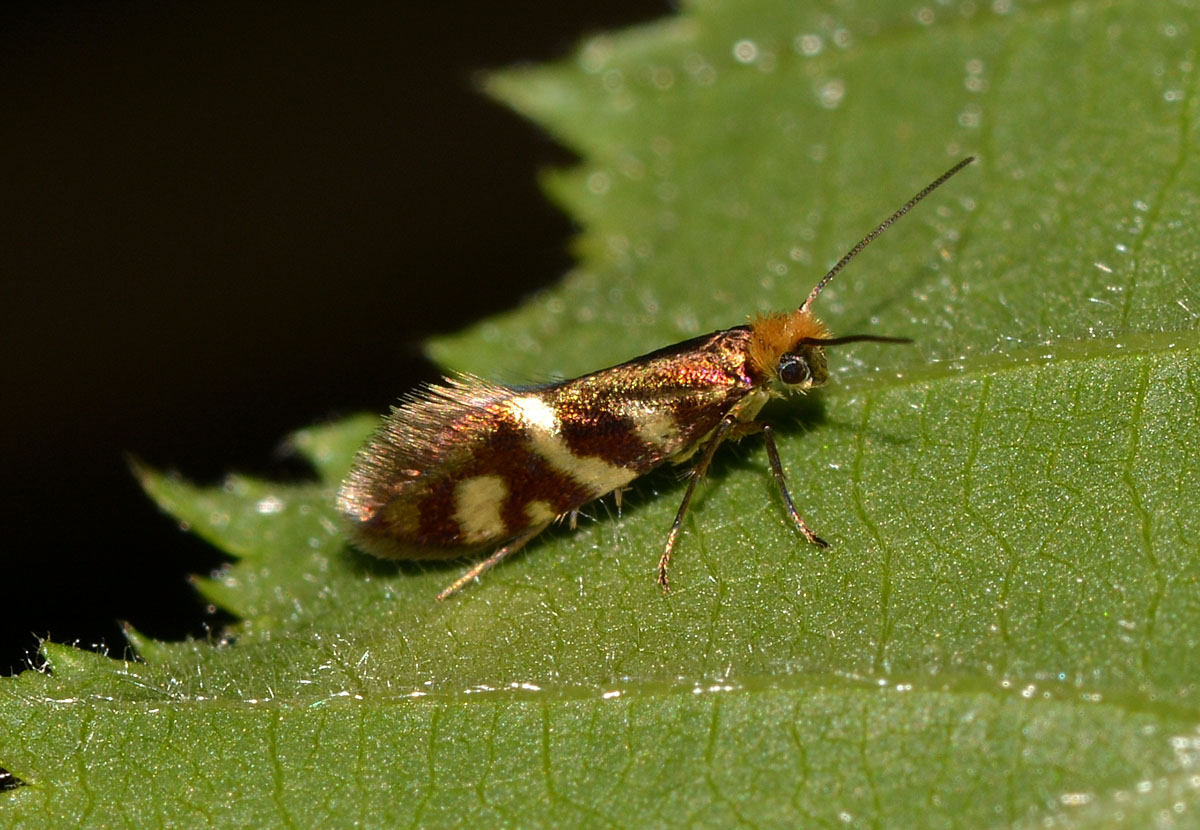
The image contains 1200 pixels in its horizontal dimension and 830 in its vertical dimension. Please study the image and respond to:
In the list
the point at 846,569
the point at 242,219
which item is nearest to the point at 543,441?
the point at 846,569

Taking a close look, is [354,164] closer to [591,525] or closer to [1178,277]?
[591,525]

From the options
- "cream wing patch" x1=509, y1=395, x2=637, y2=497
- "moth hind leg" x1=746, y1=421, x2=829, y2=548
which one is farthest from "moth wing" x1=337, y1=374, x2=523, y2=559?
"moth hind leg" x1=746, y1=421, x2=829, y2=548

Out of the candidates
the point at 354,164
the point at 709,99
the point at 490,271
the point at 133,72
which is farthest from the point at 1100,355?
the point at 133,72

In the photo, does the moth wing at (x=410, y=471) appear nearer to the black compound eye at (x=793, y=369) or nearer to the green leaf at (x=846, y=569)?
the green leaf at (x=846, y=569)

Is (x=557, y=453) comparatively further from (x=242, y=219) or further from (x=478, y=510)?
(x=242, y=219)

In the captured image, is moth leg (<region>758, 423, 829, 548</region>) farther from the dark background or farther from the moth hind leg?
the dark background
